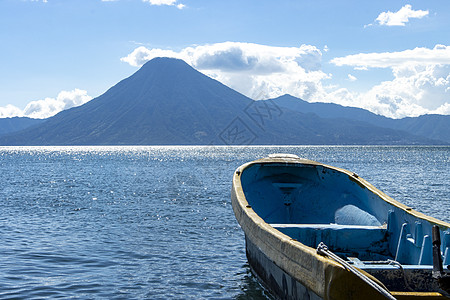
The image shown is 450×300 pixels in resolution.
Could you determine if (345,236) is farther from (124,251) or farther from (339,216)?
(124,251)

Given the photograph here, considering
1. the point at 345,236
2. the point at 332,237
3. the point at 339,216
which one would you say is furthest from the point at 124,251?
the point at 345,236

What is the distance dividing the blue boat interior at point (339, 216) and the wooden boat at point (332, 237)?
0.08 ft

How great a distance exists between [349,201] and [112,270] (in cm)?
817

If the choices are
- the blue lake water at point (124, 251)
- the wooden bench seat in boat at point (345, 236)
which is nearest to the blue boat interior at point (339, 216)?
the wooden bench seat in boat at point (345, 236)

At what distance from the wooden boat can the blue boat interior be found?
0.02 metres

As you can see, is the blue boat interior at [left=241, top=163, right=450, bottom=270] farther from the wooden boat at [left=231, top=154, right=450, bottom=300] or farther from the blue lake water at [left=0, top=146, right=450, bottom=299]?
the blue lake water at [left=0, top=146, right=450, bottom=299]

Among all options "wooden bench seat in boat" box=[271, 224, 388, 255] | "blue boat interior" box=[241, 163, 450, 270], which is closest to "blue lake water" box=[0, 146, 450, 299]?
"wooden bench seat in boat" box=[271, 224, 388, 255]

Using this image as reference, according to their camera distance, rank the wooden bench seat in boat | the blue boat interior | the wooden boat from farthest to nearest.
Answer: the wooden bench seat in boat, the blue boat interior, the wooden boat

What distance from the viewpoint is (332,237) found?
11641 millimetres

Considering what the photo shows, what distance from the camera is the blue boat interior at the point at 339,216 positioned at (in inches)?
373

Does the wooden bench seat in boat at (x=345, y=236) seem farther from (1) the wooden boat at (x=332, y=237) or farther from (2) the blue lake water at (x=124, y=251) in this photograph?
(2) the blue lake water at (x=124, y=251)

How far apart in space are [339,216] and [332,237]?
2948 mm

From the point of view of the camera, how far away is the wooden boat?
579cm

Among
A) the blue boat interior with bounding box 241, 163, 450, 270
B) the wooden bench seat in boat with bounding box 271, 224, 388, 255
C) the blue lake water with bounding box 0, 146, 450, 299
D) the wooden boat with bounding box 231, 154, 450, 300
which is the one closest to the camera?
the wooden boat with bounding box 231, 154, 450, 300
